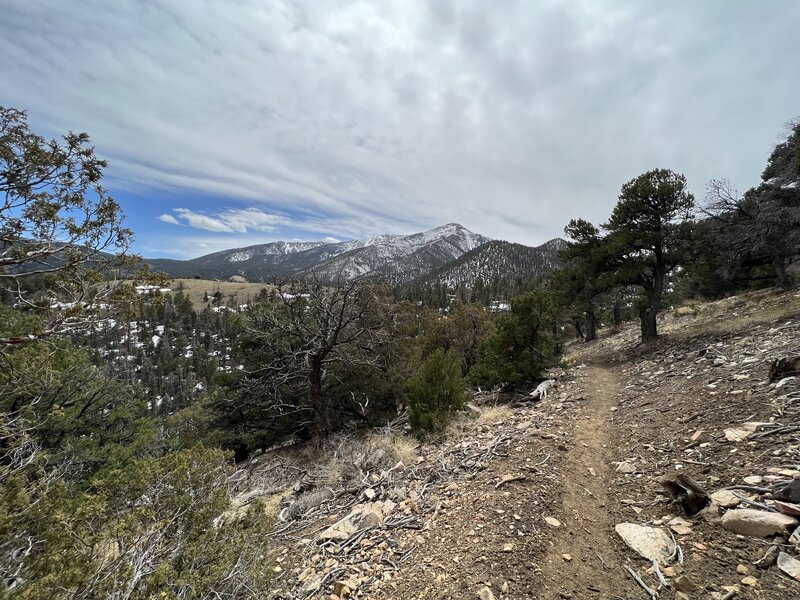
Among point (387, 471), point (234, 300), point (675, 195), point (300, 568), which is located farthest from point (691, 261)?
point (234, 300)

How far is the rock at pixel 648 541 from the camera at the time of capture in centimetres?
363

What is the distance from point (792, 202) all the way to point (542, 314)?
10.7 metres

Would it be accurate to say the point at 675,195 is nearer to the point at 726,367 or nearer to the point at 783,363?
the point at 726,367

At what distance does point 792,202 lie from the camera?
1313cm

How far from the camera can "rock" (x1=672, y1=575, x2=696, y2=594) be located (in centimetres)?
313

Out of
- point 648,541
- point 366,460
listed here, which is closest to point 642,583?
point 648,541

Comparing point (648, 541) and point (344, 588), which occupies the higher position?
point (648, 541)

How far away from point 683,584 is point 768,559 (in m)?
0.77

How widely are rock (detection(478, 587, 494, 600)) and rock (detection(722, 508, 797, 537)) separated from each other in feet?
8.33

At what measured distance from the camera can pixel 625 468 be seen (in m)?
5.57

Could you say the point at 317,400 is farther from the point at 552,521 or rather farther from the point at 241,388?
the point at 552,521

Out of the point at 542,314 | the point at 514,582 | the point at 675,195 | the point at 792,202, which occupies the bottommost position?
the point at 514,582

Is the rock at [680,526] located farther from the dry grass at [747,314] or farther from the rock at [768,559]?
the dry grass at [747,314]

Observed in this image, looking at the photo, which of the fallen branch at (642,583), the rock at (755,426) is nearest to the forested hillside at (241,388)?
the fallen branch at (642,583)
